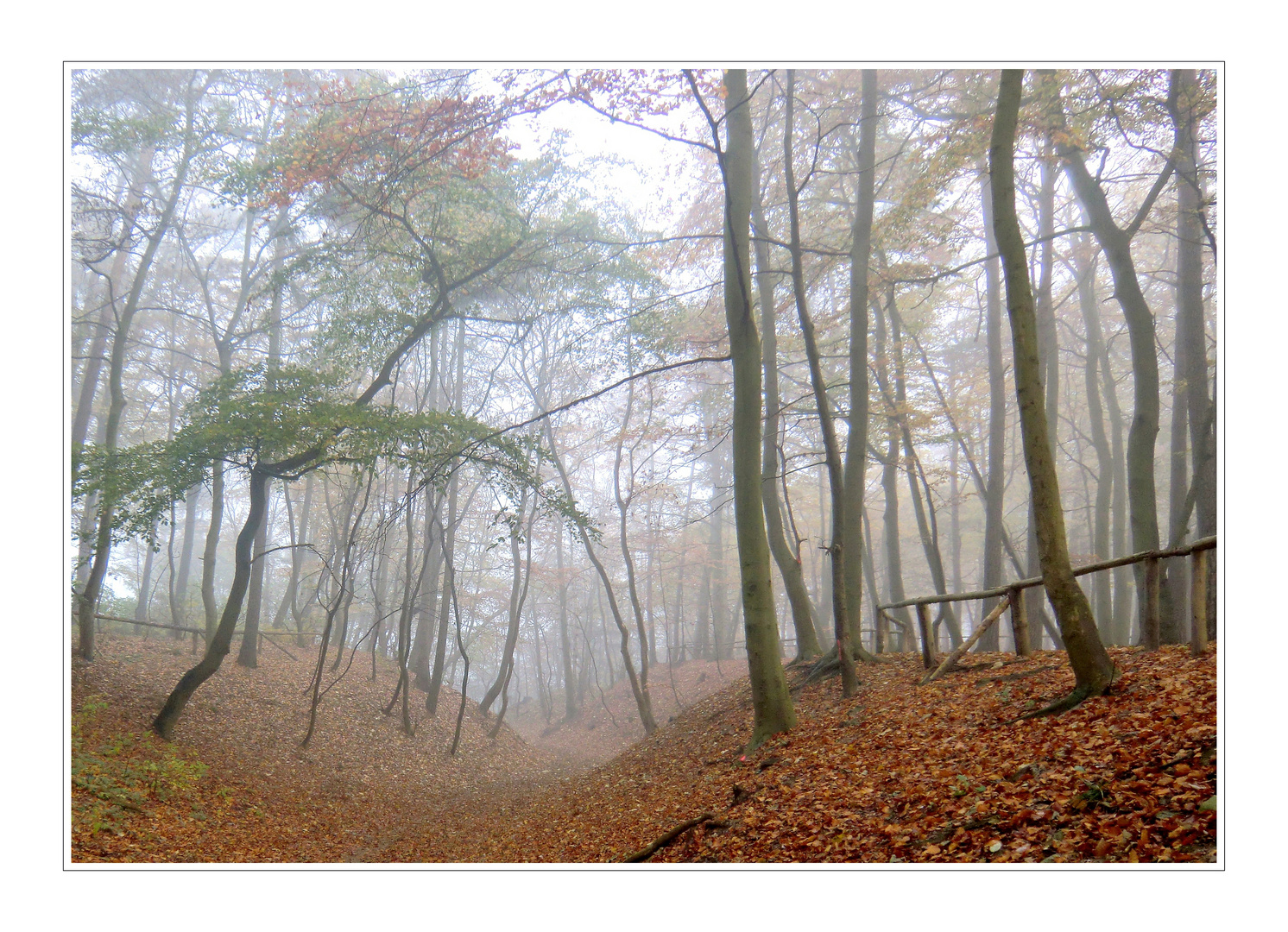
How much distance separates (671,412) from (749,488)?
10.4 meters

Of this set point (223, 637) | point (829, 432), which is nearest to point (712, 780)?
point (829, 432)

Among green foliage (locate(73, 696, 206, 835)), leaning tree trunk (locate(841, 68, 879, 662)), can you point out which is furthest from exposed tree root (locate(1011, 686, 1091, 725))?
green foliage (locate(73, 696, 206, 835))

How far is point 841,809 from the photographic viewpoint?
418cm

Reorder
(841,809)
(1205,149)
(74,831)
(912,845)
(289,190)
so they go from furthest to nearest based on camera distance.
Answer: (289,190)
(1205,149)
(74,831)
(841,809)
(912,845)

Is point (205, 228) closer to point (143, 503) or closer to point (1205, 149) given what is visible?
point (143, 503)

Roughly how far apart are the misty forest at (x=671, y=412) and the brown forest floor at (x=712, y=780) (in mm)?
38

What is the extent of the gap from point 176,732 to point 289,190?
7591mm

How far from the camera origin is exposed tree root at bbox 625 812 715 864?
4727mm

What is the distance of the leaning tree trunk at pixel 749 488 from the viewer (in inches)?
252

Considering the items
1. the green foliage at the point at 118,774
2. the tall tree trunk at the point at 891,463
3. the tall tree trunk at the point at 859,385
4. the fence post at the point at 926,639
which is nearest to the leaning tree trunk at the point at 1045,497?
the fence post at the point at 926,639

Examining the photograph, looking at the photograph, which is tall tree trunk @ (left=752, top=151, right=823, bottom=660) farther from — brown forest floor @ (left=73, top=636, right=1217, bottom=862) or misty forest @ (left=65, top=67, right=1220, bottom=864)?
brown forest floor @ (left=73, top=636, right=1217, bottom=862)

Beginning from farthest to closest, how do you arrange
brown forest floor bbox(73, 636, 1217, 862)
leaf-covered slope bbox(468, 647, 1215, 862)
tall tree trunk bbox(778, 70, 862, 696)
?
tall tree trunk bbox(778, 70, 862, 696) → brown forest floor bbox(73, 636, 1217, 862) → leaf-covered slope bbox(468, 647, 1215, 862)

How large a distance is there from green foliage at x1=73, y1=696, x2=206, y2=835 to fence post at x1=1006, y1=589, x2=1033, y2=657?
332 inches
